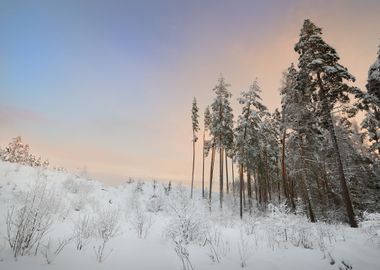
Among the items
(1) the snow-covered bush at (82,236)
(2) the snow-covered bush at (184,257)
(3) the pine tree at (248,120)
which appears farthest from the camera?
(3) the pine tree at (248,120)

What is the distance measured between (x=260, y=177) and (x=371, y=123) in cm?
1541

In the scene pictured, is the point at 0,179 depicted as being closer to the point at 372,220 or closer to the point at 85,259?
the point at 85,259

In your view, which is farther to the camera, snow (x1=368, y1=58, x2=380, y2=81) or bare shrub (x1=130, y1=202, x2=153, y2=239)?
snow (x1=368, y1=58, x2=380, y2=81)

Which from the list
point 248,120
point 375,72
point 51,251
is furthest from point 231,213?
point 51,251

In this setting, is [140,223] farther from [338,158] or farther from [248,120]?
[248,120]

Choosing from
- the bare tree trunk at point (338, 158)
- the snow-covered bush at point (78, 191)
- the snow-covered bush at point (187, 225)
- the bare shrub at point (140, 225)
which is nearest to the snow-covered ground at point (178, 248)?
the snow-covered bush at point (187, 225)

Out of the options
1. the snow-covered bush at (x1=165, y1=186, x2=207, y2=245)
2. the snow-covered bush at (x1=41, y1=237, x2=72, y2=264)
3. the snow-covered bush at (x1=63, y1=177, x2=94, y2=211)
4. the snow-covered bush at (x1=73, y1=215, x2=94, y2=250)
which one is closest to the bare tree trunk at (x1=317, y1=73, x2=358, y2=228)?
the snow-covered bush at (x1=165, y1=186, x2=207, y2=245)

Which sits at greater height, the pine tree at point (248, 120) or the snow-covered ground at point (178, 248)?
the pine tree at point (248, 120)

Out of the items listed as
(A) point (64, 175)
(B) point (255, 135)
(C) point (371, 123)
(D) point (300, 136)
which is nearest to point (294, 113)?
(D) point (300, 136)

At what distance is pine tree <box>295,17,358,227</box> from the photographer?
1477cm

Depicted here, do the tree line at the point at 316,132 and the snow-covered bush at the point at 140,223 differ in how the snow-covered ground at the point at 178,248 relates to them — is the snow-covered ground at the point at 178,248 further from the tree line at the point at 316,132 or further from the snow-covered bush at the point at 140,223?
the tree line at the point at 316,132

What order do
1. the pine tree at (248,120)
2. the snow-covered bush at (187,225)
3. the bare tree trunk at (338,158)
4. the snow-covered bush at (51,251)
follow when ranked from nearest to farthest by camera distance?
1. the snow-covered bush at (51,251)
2. the snow-covered bush at (187,225)
3. the bare tree trunk at (338,158)
4. the pine tree at (248,120)

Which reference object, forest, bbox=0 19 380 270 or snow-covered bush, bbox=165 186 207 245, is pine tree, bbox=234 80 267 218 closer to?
forest, bbox=0 19 380 270

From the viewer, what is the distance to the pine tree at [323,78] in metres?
14.8
